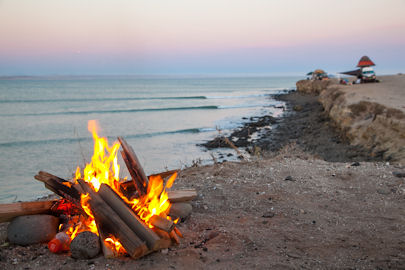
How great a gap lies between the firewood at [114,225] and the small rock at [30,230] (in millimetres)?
656

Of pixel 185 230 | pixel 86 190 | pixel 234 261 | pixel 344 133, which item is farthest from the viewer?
pixel 344 133

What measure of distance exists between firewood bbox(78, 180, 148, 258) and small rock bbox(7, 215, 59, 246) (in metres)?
0.66

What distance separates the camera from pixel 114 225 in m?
3.33

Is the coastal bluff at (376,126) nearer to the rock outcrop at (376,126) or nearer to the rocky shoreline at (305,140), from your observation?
the rock outcrop at (376,126)

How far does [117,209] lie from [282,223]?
215cm

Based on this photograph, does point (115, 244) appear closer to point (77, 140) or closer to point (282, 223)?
point (282, 223)

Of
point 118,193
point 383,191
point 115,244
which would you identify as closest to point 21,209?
point 118,193

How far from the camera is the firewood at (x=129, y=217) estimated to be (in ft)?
10.5

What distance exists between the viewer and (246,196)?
200 inches

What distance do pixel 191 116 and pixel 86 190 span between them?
78.8ft

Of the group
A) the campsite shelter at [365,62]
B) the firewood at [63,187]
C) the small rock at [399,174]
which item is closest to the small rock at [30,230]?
the firewood at [63,187]

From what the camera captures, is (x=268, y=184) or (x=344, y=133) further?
(x=344, y=133)

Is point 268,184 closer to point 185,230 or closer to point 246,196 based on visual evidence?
point 246,196

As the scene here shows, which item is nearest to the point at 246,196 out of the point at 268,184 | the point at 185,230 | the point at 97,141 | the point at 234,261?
the point at 268,184
